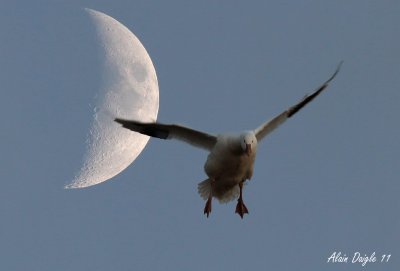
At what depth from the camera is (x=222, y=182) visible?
22.6 meters

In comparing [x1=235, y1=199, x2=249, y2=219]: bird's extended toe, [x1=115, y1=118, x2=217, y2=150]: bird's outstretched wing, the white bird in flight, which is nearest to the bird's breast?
the white bird in flight

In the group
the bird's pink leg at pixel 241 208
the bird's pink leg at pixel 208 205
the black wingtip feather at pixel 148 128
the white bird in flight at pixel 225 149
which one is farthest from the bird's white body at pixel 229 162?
the black wingtip feather at pixel 148 128

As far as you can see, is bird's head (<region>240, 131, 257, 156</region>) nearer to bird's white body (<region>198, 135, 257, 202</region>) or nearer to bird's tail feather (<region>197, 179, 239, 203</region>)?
bird's white body (<region>198, 135, 257, 202</region>)

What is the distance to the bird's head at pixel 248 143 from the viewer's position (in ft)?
70.5

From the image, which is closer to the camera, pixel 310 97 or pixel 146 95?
pixel 310 97

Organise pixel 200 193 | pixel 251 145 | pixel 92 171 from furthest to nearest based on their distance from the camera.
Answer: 1. pixel 92 171
2. pixel 200 193
3. pixel 251 145

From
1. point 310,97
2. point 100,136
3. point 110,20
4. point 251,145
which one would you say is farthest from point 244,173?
point 110,20

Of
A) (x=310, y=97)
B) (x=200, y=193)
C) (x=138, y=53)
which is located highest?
(x=138, y=53)

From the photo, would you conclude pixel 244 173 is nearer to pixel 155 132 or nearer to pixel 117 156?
pixel 155 132

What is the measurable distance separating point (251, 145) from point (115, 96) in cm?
466

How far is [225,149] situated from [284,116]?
6.25ft

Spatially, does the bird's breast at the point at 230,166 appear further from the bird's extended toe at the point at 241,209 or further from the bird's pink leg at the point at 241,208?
the bird's extended toe at the point at 241,209

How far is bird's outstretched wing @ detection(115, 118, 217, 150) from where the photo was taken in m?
22.4

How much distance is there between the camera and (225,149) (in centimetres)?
2189
